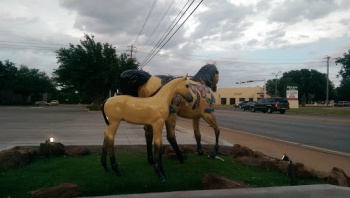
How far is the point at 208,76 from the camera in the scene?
23.9ft

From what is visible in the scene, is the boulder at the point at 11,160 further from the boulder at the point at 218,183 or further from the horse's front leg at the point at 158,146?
the boulder at the point at 218,183

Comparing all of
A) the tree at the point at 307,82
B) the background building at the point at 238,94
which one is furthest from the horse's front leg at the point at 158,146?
the tree at the point at 307,82

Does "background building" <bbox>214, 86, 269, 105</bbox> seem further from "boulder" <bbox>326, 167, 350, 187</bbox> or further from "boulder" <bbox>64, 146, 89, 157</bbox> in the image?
"boulder" <bbox>326, 167, 350, 187</bbox>

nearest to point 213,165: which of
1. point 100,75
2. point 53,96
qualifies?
point 100,75

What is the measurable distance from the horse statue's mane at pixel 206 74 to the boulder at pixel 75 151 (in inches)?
123

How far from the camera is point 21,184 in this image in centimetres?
502

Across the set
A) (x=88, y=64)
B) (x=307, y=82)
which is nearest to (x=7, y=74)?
(x=88, y=64)

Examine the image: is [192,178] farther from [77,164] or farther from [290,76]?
[290,76]

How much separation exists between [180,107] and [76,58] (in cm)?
3374

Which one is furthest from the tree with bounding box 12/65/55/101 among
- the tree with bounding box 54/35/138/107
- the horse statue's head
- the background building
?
the horse statue's head

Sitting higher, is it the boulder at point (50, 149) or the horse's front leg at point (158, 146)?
the horse's front leg at point (158, 146)

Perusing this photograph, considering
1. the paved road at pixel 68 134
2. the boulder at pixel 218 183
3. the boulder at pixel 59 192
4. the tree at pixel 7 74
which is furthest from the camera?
the tree at pixel 7 74

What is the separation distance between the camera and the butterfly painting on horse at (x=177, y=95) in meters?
5.92

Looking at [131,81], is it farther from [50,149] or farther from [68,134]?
[68,134]
